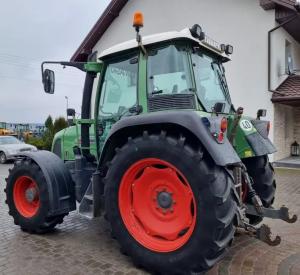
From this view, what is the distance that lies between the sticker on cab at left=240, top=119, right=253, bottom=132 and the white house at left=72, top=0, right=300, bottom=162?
837 cm

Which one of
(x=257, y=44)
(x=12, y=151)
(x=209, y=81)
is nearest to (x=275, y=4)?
(x=257, y=44)

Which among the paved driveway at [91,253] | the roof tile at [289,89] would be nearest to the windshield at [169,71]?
the paved driveway at [91,253]

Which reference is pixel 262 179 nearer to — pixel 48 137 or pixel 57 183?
pixel 57 183

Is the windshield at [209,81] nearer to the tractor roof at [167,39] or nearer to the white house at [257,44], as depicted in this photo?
the tractor roof at [167,39]

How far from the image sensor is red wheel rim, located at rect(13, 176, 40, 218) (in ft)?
16.2

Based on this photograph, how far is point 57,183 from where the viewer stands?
4.63m

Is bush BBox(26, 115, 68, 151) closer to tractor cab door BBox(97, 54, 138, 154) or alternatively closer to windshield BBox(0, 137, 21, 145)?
windshield BBox(0, 137, 21, 145)

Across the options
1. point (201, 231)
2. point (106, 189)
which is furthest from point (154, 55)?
point (201, 231)

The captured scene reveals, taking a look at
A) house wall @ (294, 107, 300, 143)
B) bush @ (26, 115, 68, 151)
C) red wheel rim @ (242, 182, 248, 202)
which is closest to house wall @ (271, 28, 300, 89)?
house wall @ (294, 107, 300, 143)

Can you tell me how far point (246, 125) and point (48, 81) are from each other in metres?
2.65

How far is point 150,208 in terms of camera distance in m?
3.79

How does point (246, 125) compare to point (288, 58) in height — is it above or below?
below

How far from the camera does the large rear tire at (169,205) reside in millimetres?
3178

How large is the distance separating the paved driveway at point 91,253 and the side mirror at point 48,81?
6.55 ft
